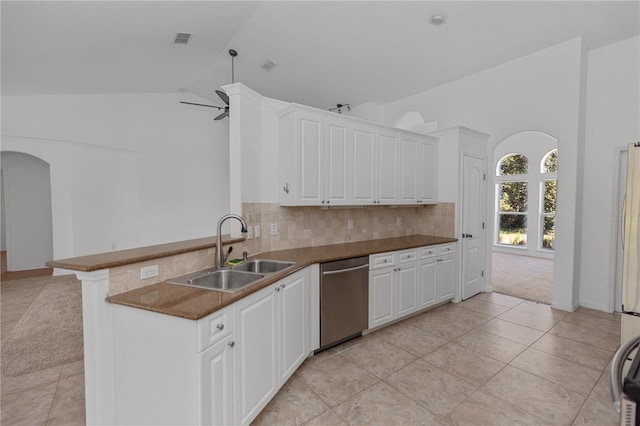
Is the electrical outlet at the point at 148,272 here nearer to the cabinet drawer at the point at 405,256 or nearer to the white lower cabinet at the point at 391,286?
the white lower cabinet at the point at 391,286

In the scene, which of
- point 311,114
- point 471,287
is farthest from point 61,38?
point 471,287

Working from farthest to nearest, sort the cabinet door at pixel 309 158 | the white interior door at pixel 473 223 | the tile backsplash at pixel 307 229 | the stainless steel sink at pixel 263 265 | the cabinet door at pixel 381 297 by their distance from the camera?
the white interior door at pixel 473 223 → the cabinet door at pixel 381 297 → the cabinet door at pixel 309 158 → the stainless steel sink at pixel 263 265 → the tile backsplash at pixel 307 229

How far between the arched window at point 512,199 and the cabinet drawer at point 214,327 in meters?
8.84

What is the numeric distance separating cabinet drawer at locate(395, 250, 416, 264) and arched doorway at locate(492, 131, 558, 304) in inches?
151

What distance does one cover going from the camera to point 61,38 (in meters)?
3.45

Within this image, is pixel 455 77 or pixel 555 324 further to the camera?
pixel 455 77

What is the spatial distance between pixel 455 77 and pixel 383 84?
1.19 meters

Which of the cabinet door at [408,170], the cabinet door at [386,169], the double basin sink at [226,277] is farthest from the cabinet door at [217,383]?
the cabinet door at [408,170]

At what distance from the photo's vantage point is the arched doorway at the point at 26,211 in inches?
241

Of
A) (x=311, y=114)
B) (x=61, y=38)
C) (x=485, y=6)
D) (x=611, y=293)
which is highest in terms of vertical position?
(x=485, y=6)

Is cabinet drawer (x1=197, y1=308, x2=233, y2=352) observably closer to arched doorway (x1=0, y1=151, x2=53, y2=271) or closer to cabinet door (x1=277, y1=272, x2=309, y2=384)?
cabinet door (x1=277, y1=272, x2=309, y2=384)

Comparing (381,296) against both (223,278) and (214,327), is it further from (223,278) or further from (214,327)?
(214,327)

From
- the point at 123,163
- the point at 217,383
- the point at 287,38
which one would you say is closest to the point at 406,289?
the point at 217,383

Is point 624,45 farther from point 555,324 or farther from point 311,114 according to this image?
point 311,114
